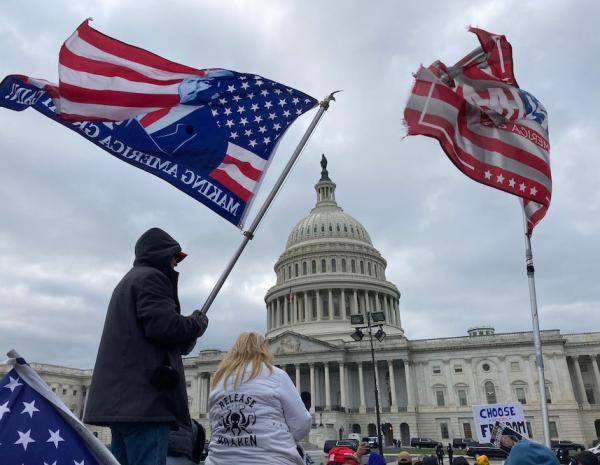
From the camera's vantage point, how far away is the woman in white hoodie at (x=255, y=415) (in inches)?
175

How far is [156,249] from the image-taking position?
489 centimetres

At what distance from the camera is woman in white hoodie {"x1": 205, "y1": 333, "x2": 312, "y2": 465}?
4.46m

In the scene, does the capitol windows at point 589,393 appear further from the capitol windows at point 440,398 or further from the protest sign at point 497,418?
the protest sign at point 497,418

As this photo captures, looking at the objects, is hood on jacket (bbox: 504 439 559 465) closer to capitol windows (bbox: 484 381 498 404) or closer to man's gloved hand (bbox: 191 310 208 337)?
man's gloved hand (bbox: 191 310 208 337)

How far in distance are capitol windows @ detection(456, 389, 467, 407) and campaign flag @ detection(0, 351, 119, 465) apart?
7480cm

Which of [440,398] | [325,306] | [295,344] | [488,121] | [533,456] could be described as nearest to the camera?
[533,456]

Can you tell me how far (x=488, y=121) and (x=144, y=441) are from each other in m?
9.57

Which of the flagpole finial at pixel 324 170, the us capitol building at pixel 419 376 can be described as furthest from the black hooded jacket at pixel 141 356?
the flagpole finial at pixel 324 170

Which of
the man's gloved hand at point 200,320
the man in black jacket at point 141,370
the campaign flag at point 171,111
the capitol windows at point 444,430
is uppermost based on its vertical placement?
the campaign flag at point 171,111

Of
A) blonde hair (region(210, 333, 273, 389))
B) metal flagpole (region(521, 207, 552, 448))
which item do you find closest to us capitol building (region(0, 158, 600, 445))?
metal flagpole (region(521, 207, 552, 448))

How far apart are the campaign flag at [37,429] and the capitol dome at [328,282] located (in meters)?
78.8

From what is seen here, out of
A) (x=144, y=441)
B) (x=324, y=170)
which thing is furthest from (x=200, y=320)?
(x=324, y=170)

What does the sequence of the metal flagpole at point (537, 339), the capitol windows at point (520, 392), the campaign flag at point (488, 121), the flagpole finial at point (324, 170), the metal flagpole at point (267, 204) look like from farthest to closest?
the flagpole finial at point (324, 170), the capitol windows at point (520, 392), the campaign flag at point (488, 121), the metal flagpole at point (537, 339), the metal flagpole at point (267, 204)

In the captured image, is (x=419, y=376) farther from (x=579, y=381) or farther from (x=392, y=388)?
(x=579, y=381)
